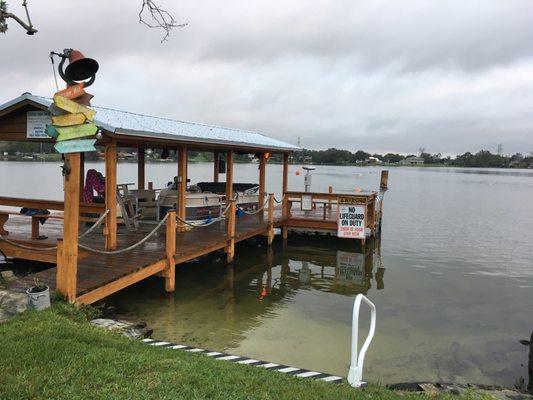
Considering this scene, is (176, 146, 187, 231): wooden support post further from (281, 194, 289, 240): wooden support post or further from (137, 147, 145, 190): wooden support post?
(281, 194, 289, 240): wooden support post

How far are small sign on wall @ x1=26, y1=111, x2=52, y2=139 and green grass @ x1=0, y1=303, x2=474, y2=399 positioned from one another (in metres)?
4.59

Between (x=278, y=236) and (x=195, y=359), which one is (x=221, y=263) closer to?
(x=278, y=236)

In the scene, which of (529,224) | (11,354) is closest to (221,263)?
(11,354)

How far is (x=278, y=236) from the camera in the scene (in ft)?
58.6

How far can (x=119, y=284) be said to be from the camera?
7746mm

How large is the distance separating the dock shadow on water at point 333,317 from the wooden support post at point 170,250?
264 mm

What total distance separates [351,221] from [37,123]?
9.97m

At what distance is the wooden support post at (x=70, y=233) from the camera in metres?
6.18

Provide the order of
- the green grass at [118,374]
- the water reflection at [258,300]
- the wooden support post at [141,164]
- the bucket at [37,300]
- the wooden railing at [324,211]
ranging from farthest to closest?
1. the wooden railing at [324,211]
2. the wooden support post at [141,164]
3. the water reflection at [258,300]
4. the bucket at [37,300]
5. the green grass at [118,374]

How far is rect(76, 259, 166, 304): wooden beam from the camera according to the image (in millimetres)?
6964

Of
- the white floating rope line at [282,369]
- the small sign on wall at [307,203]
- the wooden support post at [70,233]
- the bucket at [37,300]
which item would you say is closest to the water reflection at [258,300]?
the white floating rope line at [282,369]

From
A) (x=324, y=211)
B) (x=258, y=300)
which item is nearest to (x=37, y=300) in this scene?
(x=258, y=300)

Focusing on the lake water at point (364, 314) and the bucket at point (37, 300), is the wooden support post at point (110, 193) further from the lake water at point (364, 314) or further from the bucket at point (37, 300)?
the bucket at point (37, 300)

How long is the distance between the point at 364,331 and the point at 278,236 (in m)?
9.53
